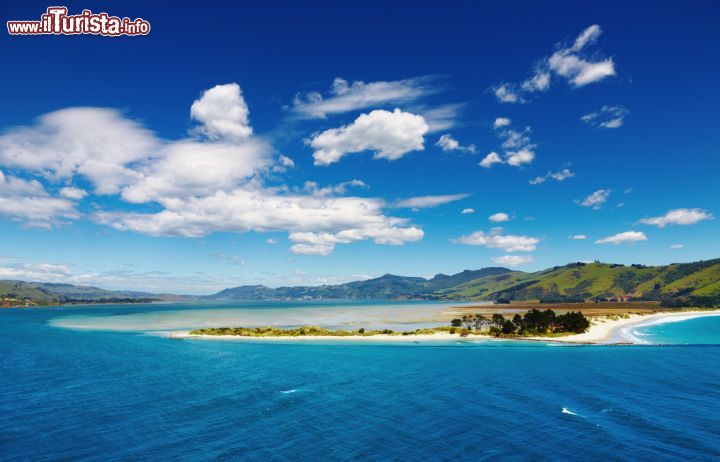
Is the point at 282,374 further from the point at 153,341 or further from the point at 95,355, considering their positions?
the point at 153,341

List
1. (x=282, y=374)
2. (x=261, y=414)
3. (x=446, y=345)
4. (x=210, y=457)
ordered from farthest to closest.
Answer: (x=446, y=345) < (x=282, y=374) < (x=261, y=414) < (x=210, y=457)

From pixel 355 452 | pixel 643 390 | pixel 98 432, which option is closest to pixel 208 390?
pixel 98 432

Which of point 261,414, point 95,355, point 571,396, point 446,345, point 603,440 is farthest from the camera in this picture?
point 446,345

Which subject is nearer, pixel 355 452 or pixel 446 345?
pixel 355 452

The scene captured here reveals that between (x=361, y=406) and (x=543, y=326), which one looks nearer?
(x=361, y=406)

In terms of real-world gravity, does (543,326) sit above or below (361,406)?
above

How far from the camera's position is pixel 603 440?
45688mm

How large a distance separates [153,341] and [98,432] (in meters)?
103

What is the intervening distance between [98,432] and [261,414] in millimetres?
19232

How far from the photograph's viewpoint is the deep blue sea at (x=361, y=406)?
1730 inches

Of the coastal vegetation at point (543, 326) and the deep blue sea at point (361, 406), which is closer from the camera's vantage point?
the deep blue sea at point (361, 406)

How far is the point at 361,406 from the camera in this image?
6078 centimetres

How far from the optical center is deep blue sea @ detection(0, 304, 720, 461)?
144 feet

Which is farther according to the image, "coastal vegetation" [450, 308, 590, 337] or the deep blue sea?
→ "coastal vegetation" [450, 308, 590, 337]
